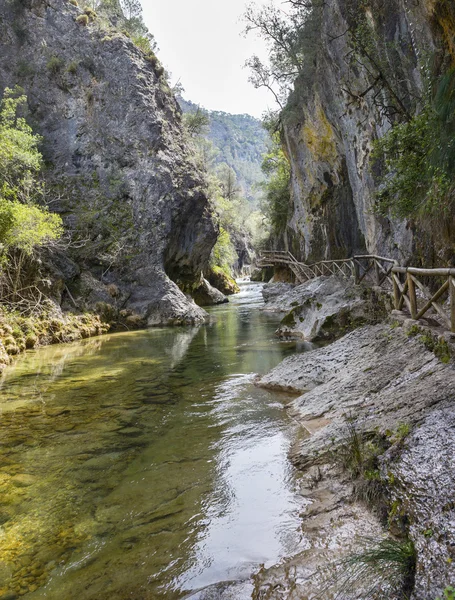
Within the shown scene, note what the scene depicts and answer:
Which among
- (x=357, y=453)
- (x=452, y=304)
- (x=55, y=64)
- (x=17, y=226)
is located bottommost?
(x=357, y=453)

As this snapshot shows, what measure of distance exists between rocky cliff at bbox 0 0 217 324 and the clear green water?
13157 mm


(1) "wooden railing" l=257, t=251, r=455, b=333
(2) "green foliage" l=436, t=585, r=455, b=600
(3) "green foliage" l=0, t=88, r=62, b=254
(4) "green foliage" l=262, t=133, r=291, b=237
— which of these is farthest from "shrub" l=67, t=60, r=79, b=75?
(2) "green foliage" l=436, t=585, r=455, b=600

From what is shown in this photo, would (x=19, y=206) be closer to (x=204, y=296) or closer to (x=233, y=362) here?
(x=233, y=362)

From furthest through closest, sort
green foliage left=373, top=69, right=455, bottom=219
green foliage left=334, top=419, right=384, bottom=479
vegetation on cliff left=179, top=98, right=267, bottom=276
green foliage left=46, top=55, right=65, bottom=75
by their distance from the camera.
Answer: vegetation on cliff left=179, top=98, right=267, bottom=276
green foliage left=46, top=55, right=65, bottom=75
green foliage left=373, top=69, right=455, bottom=219
green foliage left=334, top=419, right=384, bottom=479

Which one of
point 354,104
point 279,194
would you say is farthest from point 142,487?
point 279,194

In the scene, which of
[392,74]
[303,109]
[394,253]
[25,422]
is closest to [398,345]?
[25,422]

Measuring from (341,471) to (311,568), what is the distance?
1.35 meters

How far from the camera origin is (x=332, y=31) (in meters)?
16.2

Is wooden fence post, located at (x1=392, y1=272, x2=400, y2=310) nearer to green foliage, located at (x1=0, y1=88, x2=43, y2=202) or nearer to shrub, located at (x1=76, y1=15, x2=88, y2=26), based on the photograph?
green foliage, located at (x1=0, y1=88, x2=43, y2=202)

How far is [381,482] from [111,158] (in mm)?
24693

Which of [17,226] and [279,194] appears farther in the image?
[279,194]

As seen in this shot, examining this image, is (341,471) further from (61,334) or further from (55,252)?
(55,252)

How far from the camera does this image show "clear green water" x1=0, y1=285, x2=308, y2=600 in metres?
3.13

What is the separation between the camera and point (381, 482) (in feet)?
11.1
